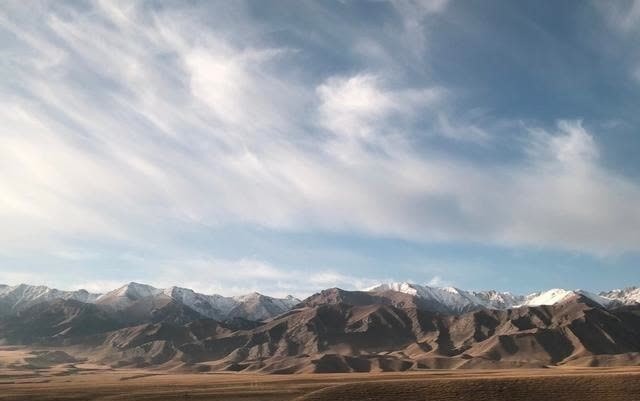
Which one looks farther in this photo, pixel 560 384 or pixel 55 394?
pixel 55 394

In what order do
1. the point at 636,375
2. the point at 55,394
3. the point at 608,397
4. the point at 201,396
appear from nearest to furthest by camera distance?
the point at 608,397, the point at 636,375, the point at 201,396, the point at 55,394

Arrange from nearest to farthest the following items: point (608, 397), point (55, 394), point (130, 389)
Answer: point (608, 397), point (55, 394), point (130, 389)

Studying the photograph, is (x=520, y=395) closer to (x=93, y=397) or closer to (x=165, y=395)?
(x=165, y=395)

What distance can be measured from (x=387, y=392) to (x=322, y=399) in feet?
27.6

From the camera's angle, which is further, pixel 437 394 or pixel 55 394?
pixel 55 394

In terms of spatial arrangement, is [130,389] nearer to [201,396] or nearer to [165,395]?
[165,395]

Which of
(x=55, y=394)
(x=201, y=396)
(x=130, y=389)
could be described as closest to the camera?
(x=201, y=396)

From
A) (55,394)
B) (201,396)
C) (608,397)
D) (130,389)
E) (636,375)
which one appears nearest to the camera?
(608,397)

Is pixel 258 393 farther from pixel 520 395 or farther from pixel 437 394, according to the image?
pixel 520 395

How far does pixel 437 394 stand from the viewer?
71.4 metres

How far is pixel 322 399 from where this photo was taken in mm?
71938

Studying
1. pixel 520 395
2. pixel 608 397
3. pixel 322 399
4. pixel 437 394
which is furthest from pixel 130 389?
pixel 608 397

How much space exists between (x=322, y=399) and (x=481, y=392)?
20109mm

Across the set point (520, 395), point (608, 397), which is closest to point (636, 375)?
point (608, 397)
